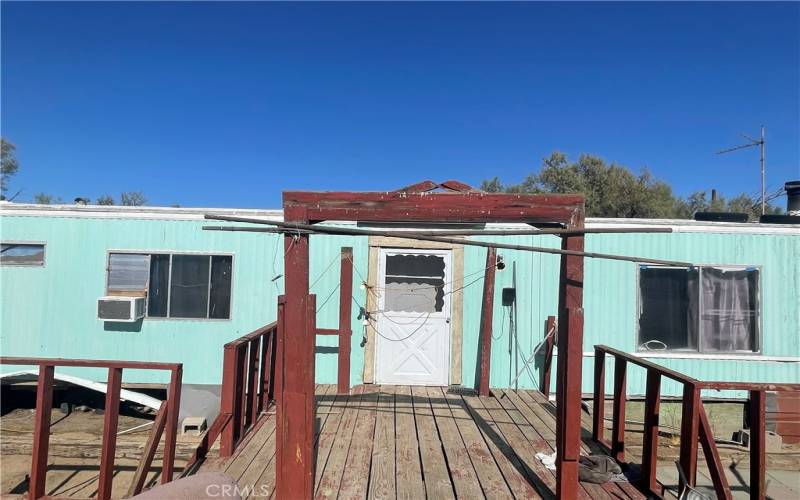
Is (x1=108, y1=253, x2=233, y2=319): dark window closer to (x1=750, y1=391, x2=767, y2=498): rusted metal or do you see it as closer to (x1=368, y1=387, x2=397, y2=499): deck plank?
(x1=368, y1=387, x2=397, y2=499): deck plank

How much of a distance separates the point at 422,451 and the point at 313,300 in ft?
5.58

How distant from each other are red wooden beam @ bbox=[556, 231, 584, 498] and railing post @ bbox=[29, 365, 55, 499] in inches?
124

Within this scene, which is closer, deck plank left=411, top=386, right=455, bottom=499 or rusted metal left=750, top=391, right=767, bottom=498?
rusted metal left=750, top=391, right=767, bottom=498

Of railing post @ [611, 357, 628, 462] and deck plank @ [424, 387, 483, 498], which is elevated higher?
railing post @ [611, 357, 628, 462]

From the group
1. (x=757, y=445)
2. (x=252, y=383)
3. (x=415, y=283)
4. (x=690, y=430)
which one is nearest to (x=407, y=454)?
(x=252, y=383)

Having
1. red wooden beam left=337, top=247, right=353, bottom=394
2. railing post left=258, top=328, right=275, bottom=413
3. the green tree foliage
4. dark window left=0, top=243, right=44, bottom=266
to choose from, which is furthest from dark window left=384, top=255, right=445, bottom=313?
the green tree foliage

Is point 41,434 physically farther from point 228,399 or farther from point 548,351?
point 548,351

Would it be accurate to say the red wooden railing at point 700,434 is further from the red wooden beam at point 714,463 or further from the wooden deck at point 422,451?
the wooden deck at point 422,451

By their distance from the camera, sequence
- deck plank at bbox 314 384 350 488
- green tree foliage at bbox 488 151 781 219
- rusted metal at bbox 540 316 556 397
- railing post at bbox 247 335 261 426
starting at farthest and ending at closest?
1. green tree foliage at bbox 488 151 781 219
2. rusted metal at bbox 540 316 556 397
3. railing post at bbox 247 335 261 426
4. deck plank at bbox 314 384 350 488

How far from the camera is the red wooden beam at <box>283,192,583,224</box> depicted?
283cm

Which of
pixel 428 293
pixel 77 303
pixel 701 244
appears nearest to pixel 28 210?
pixel 77 303

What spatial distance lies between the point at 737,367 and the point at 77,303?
8993mm

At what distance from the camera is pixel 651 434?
10.5 ft

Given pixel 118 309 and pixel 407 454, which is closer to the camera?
pixel 407 454
